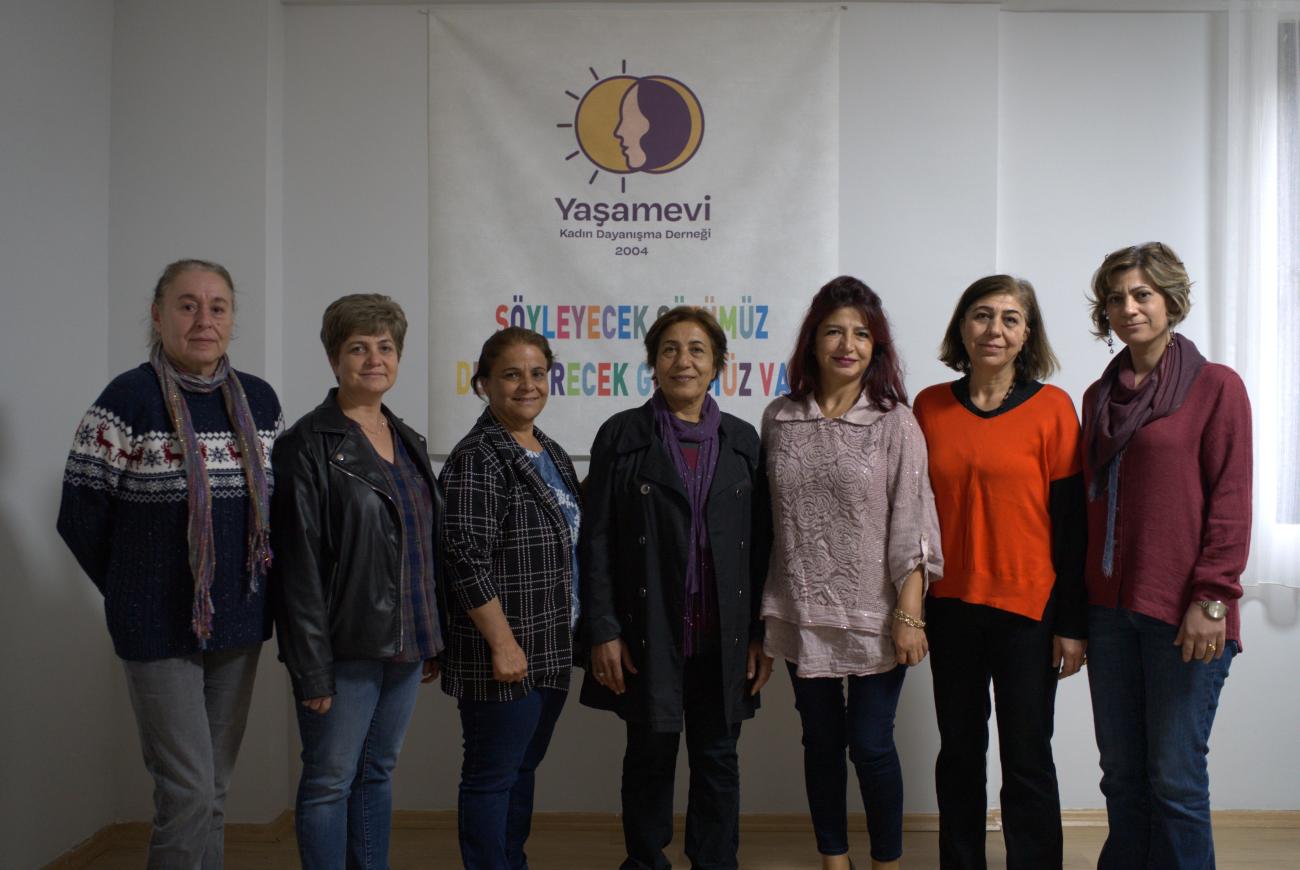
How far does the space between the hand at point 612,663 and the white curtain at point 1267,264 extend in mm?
2128

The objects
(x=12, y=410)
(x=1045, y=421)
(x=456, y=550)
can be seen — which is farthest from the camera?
Answer: (x=12, y=410)

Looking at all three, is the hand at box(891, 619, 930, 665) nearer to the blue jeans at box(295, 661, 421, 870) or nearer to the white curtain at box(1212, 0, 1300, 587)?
the blue jeans at box(295, 661, 421, 870)

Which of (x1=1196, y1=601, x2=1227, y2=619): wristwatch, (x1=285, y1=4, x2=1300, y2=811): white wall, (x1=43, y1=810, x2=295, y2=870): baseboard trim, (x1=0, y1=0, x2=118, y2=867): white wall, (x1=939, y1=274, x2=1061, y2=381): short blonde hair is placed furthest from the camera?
(x1=285, y1=4, x2=1300, y2=811): white wall

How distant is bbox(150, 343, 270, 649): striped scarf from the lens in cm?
174

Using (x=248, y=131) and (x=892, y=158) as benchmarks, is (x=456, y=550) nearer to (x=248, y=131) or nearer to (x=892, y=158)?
(x=248, y=131)

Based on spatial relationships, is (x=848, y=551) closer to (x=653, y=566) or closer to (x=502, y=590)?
(x=653, y=566)

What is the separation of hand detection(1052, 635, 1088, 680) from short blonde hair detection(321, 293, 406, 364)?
1683 mm

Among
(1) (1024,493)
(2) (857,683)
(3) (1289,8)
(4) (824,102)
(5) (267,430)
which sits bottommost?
(2) (857,683)

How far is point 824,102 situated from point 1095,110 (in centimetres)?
93

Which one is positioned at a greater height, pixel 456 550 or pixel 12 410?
pixel 12 410

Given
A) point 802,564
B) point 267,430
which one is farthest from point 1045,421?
point 267,430

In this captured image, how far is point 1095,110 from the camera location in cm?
295

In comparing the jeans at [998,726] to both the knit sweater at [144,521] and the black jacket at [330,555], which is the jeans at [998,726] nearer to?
the black jacket at [330,555]

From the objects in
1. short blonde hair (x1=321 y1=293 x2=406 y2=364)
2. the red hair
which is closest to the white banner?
the red hair
